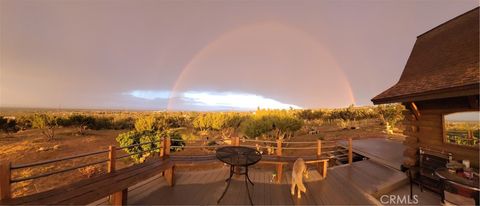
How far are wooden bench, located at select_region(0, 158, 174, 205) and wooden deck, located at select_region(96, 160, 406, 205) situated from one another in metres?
0.67

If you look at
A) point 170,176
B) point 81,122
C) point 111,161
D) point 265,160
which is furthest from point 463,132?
point 81,122

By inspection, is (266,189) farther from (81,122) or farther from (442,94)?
(81,122)

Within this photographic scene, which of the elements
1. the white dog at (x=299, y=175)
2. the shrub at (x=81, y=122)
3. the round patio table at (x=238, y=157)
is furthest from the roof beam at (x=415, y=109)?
the shrub at (x=81, y=122)

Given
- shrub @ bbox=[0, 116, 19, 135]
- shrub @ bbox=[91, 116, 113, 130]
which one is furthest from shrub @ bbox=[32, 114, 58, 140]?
shrub @ bbox=[91, 116, 113, 130]

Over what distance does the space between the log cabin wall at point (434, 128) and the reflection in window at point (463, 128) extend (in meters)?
0.19

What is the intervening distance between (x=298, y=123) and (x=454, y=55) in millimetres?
10898

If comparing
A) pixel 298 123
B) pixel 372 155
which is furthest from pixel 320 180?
pixel 298 123

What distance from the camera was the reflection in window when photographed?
5098 mm

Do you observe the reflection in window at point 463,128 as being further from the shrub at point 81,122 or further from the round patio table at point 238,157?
the shrub at point 81,122

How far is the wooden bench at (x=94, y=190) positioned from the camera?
9.64 ft

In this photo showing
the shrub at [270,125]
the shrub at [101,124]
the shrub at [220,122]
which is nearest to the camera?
the shrub at [270,125]

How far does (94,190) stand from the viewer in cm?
339

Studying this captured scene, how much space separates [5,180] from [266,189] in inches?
191

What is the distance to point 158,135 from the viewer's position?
10836mm
